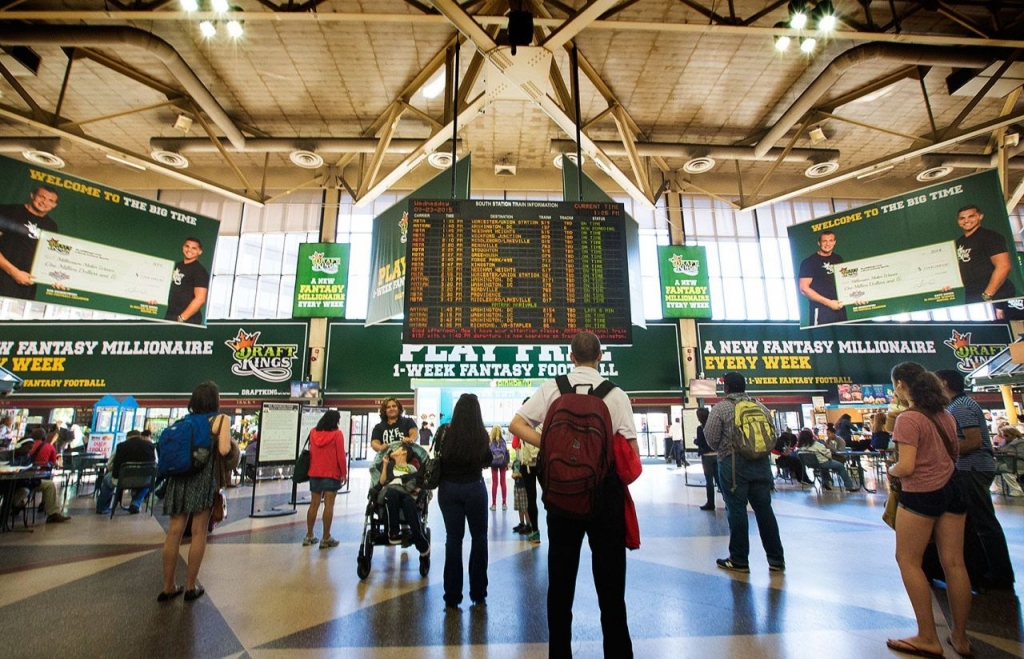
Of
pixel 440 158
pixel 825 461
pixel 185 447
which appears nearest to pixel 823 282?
pixel 825 461

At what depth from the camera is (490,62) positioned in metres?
6.61

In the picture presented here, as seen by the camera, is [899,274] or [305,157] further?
[305,157]

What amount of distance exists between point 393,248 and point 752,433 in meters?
6.20

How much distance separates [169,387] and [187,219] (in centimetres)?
751

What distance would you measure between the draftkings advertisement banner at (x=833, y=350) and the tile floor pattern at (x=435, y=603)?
33.0ft

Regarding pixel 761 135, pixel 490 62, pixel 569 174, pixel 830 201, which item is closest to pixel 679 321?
pixel 761 135

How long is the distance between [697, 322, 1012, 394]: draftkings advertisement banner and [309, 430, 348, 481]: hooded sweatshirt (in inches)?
511

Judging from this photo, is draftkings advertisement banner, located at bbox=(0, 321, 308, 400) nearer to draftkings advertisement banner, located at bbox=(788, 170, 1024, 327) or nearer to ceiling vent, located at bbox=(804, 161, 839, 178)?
draftkings advertisement banner, located at bbox=(788, 170, 1024, 327)

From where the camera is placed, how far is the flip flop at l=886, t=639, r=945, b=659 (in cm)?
258

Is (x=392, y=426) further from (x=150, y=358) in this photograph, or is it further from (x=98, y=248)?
(x=150, y=358)

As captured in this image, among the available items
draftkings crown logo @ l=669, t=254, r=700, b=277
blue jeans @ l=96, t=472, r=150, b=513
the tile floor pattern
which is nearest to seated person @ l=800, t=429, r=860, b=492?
the tile floor pattern

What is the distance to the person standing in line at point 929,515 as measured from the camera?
105 inches

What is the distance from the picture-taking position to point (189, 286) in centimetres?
991

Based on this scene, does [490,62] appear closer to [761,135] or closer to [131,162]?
[131,162]
